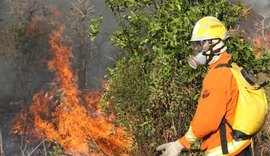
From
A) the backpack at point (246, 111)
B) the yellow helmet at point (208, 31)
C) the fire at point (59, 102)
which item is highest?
the yellow helmet at point (208, 31)

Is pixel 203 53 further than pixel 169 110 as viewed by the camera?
No

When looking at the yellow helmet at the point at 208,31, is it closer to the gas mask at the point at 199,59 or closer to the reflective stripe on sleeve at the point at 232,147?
the gas mask at the point at 199,59

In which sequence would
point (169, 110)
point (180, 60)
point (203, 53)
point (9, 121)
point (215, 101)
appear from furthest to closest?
point (9, 121) → point (180, 60) → point (169, 110) → point (203, 53) → point (215, 101)

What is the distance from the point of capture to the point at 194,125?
3.54 metres

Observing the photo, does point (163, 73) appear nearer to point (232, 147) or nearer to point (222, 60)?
point (222, 60)

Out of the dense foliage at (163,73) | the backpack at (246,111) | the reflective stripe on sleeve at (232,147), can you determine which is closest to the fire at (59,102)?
the dense foliage at (163,73)

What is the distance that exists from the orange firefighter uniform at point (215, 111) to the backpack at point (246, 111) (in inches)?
1.4

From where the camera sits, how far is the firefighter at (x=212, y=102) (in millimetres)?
3500

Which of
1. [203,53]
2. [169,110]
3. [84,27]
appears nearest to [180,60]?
[169,110]

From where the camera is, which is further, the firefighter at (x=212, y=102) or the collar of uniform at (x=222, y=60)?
the collar of uniform at (x=222, y=60)

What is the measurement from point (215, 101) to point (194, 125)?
25 centimetres

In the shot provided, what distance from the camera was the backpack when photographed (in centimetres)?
357

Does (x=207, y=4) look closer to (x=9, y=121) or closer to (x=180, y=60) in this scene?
(x=180, y=60)

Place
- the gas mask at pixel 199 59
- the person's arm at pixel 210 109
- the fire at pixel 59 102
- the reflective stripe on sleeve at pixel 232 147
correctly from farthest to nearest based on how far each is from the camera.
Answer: the fire at pixel 59 102
the gas mask at pixel 199 59
the reflective stripe on sleeve at pixel 232 147
the person's arm at pixel 210 109
